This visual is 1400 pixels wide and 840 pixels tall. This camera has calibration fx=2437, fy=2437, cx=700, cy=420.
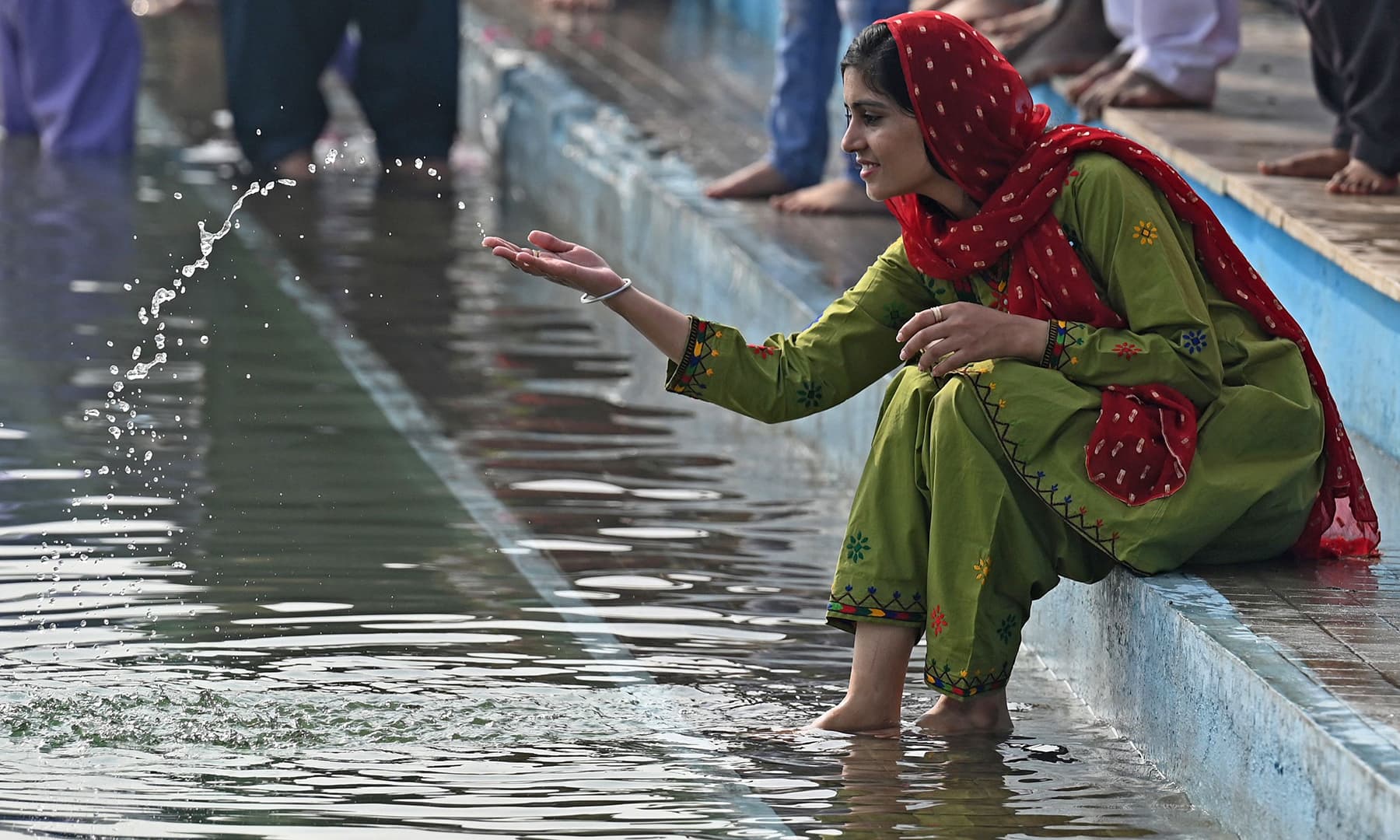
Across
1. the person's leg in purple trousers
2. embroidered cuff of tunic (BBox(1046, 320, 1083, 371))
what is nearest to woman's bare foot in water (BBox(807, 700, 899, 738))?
embroidered cuff of tunic (BBox(1046, 320, 1083, 371))

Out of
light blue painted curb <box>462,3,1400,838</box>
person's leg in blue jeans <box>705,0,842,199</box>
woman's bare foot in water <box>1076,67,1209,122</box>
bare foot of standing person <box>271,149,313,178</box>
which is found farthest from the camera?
bare foot of standing person <box>271,149,313,178</box>

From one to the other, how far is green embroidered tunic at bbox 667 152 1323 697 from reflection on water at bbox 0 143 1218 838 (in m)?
0.24

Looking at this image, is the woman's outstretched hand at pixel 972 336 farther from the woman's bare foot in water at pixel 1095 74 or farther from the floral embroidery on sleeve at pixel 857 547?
the woman's bare foot in water at pixel 1095 74

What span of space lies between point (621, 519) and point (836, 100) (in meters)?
4.55

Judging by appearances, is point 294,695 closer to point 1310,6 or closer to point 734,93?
point 1310,6

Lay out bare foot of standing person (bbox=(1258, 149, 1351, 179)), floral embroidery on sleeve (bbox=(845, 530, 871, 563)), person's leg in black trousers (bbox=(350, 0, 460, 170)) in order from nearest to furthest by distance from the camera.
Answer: floral embroidery on sleeve (bbox=(845, 530, 871, 563)), bare foot of standing person (bbox=(1258, 149, 1351, 179)), person's leg in black trousers (bbox=(350, 0, 460, 170))

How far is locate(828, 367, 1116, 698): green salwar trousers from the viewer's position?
3449 millimetres

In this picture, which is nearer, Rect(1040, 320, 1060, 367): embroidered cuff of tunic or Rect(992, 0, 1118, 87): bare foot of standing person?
Rect(1040, 320, 1060, 367): embroidered cuff of tunic

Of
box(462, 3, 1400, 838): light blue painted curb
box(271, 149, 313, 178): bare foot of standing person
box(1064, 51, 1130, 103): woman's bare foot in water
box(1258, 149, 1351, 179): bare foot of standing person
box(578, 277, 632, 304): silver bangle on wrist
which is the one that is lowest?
box(462, 3, 1400, 838): light blue painted curb

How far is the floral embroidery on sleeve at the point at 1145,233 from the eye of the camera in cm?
345

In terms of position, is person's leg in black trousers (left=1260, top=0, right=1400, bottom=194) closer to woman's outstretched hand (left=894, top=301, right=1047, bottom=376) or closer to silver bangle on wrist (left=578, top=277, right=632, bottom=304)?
woman's outstretched hand (left=894, top=301, right=1047, bottom=376)

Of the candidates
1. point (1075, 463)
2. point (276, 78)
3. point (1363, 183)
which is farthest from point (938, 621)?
point (276, 78)

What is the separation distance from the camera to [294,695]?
12.1ft

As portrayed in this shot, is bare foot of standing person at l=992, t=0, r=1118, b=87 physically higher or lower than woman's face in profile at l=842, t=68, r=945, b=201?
higher
